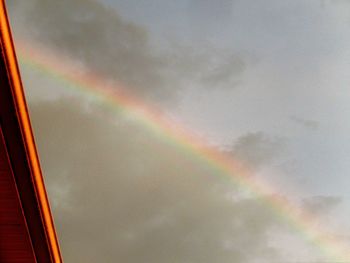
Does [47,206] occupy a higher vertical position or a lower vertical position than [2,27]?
lower

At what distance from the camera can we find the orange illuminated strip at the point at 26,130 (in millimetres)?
11062

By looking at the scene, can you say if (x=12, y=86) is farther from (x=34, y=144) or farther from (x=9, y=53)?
(x=34, y=144)

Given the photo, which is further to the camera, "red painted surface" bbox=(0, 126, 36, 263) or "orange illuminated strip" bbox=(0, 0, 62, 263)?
"red painted surface" bbox=(0, 126, 36, 263)

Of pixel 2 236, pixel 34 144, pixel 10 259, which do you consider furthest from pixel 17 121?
pixel 10 259

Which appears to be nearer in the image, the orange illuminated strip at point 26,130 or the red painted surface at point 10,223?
the orange illuminated strip at point 26,130

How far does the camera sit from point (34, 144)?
12.9 metres

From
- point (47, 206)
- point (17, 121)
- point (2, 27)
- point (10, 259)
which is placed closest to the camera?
point (2, 27)

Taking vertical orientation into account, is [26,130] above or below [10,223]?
above

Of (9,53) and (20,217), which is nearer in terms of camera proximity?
(9,53)

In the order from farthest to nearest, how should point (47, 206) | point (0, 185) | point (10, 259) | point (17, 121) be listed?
point (10, 259)
point (47, 206)
point (0, 185)
point (17, 121)

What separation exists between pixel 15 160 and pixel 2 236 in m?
2.46

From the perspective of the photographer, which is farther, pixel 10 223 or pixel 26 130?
pixel 10 223

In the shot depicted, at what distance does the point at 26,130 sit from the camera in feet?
40.9

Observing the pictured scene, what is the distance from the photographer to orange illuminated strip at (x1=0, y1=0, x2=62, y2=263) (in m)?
11.1
